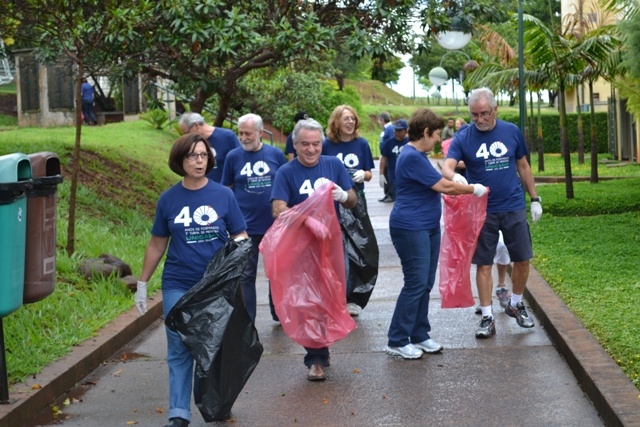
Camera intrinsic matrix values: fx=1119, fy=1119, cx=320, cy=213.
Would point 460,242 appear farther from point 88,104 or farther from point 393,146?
point 88,104

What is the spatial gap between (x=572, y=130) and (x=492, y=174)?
110 feet

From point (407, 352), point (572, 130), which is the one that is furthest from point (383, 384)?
point (572, 130)

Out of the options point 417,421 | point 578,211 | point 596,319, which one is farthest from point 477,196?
point 578,211

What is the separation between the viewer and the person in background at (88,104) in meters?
28.0

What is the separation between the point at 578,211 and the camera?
54.2ft

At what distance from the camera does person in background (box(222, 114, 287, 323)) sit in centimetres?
903

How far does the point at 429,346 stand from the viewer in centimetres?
820

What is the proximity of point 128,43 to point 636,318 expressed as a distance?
7553 millimetres

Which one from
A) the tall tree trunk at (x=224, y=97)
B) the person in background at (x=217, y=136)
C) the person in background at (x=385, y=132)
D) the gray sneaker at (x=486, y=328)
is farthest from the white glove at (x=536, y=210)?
the person in background at (x=385, y=132)

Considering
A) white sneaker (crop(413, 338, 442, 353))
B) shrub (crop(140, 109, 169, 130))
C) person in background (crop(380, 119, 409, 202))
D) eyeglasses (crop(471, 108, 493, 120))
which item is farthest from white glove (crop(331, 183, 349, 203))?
shrub (crop(140, 109, 169, 130))


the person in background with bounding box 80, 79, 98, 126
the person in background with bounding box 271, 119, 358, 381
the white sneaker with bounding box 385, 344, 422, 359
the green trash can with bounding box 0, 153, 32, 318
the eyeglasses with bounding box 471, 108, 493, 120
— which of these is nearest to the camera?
the green trash can with bounding box 0, 153, 32, 318

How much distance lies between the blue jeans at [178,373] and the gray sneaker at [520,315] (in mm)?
3468

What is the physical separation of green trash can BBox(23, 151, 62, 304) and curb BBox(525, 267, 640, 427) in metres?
3.28

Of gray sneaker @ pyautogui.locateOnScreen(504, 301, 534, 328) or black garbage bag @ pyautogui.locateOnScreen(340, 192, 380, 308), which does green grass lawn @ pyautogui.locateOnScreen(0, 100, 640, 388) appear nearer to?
gray sneaker @ pyautogui.locateOnScreen(504, 301, 534, 328)
